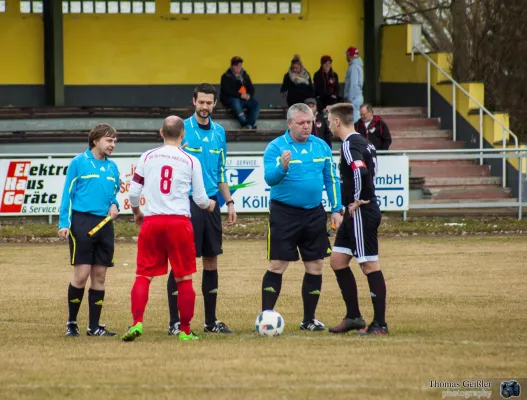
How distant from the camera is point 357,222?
10453 mm

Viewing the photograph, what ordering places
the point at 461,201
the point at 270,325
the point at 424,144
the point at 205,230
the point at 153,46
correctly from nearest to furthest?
the point at 270,325
the point at 205,230
the point at 461,201
the point at 424,144
the point at 153,46

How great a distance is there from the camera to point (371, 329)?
34.0 feet

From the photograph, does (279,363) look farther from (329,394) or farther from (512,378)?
(512,378)

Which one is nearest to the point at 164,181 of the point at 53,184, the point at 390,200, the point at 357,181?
the point at 357,181

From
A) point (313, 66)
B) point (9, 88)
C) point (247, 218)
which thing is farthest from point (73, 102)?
point (247, 218)

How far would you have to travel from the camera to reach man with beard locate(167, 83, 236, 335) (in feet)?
35.4

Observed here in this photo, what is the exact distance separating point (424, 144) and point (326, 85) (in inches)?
125

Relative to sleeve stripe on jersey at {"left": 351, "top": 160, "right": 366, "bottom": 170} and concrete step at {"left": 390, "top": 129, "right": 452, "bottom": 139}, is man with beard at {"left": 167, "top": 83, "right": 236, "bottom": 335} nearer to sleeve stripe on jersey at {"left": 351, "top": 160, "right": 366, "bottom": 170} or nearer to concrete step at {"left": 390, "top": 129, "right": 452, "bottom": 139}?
sleeve stripe on jersey at {"left": 351, "top": 160, "right": 366, "bottom": 170}

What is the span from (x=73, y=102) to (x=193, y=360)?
22.2 metres

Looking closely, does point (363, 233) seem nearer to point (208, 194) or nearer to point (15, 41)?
point (208, 194)

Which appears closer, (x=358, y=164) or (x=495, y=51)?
(x=358, y=164)

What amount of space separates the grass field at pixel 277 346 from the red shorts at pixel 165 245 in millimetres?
616

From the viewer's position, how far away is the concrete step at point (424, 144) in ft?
94.1

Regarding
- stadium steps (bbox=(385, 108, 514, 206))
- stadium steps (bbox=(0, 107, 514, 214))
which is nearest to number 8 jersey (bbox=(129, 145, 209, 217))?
stadium steps (bbox=(385, 108, 514, 206))
